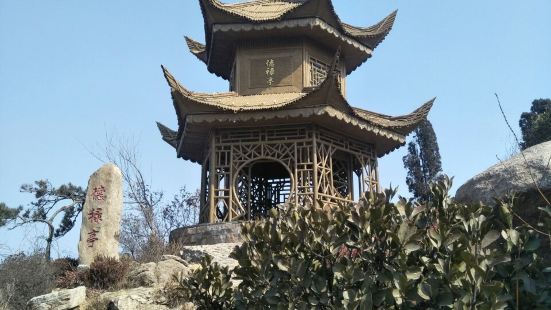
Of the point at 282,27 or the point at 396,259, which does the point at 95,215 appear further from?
the point at 396,259

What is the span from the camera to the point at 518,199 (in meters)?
5.26

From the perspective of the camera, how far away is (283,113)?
48.3 ft

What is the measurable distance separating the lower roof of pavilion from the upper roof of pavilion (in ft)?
5.82

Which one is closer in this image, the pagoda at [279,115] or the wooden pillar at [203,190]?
the pagoda at [279,115]

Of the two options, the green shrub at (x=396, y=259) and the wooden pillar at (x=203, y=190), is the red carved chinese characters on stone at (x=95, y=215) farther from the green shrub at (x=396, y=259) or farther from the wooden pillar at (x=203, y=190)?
the green shrub at (x=396, y=259)

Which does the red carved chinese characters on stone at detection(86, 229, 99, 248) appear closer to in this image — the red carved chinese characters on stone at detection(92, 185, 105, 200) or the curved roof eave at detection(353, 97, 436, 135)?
the red carved chinese characters on stone at detection(92, 185, 105, 200)

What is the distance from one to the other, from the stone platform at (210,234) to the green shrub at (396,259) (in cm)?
781

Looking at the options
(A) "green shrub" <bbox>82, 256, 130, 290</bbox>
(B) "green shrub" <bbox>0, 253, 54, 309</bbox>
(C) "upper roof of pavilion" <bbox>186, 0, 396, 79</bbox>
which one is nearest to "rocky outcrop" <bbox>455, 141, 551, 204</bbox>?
(A) "green shrub" <bbox>82, 256, 130, 290</bbox>

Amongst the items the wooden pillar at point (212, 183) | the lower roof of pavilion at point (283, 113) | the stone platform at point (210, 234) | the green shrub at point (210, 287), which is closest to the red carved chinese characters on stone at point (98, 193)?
the stone platform at point (210, 234)

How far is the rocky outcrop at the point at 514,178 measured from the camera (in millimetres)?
5108

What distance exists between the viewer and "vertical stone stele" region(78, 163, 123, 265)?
40.9ft

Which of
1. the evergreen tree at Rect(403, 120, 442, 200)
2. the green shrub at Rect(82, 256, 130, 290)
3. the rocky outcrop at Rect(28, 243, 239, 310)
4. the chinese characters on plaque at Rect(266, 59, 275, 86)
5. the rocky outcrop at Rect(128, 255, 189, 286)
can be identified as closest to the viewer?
the rocky outcrop at Rect(28, 243, 239, 310)

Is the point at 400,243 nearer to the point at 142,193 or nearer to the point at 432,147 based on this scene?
the point at 142,193

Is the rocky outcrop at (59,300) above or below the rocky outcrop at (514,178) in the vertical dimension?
below
